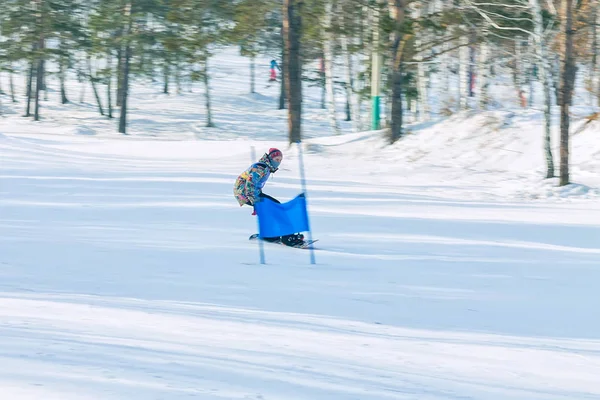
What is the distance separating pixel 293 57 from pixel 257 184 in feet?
50.9

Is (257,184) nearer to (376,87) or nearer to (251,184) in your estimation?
(251,184)

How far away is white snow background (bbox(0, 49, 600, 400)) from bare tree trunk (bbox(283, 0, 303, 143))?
3.39 metres

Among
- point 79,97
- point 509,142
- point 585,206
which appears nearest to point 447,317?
point 585,206

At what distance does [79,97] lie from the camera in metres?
68.8

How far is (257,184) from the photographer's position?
1150 centimetres

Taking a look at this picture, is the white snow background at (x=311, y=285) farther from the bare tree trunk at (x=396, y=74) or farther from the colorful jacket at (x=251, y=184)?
the bare tree trunk at (x=396, y=74)

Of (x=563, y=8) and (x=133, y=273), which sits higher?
(x=563, y=8)

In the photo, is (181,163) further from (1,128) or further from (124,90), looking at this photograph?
(1,128)

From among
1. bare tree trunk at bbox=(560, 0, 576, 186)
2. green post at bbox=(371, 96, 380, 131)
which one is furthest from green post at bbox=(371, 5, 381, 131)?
bare tree trunk at bbox=(560, 0, 576, 186)

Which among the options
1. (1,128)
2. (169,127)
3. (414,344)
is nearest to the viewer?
(414,344)

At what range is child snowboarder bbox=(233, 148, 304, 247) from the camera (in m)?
11.5

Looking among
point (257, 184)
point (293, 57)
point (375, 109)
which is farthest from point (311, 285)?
point (375, 109)

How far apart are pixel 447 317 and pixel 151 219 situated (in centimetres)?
714

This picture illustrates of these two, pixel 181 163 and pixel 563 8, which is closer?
pixel 563 8
